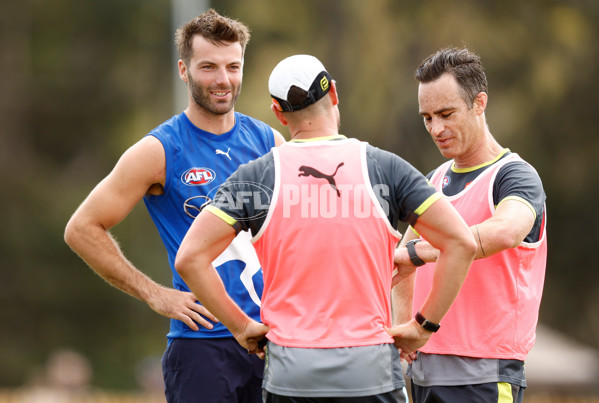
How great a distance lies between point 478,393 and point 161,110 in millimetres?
21968

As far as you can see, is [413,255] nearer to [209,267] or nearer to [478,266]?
[478,266]

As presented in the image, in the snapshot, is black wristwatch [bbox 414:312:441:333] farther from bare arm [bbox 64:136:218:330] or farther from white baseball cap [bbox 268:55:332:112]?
bare arm [bbox 64:136:218:330]

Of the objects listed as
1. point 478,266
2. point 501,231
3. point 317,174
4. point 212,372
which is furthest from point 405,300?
point 317,174

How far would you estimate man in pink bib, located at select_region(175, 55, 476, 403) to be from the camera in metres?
4.09

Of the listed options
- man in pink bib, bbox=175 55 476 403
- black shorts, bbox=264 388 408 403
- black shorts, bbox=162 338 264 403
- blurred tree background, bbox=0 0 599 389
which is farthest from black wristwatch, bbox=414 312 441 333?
blurred tree background, bbox=0 0 599 389

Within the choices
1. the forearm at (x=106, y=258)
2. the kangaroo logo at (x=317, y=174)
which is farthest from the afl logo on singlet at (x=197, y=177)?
the kangaroo logo at (x=317, y=174)

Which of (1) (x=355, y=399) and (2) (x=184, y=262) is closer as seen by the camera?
(1) (x=355, y=399)

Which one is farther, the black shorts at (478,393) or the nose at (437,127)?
the nose at (437,127)

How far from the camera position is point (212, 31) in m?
5.27

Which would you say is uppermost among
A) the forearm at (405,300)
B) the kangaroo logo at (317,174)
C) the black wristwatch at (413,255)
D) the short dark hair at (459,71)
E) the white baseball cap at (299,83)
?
the short dark hair at (459,71)

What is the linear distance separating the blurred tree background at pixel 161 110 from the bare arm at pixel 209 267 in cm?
1540

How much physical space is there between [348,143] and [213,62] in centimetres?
141

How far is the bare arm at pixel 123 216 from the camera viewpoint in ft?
16.5

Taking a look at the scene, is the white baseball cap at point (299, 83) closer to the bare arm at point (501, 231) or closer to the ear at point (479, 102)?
the bare arm at point (501, 231)
